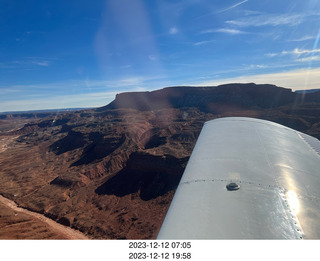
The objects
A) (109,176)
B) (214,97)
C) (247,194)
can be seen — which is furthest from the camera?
(214,97)

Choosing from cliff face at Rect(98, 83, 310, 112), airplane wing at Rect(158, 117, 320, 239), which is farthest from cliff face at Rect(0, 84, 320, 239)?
cliff face at Rect(98, 83, 310, 112)

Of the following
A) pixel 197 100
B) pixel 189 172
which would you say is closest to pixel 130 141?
pixel 189 172

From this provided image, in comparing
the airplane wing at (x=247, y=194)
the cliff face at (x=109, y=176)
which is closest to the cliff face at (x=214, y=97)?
the cliff face at (x=109, y=176)

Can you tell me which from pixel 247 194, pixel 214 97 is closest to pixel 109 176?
pixel 247 194

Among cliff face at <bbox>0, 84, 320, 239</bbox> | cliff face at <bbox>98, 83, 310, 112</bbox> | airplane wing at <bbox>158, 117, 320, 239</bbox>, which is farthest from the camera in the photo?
cliff face at <bbox>98, 83, 310, 112</bbox>

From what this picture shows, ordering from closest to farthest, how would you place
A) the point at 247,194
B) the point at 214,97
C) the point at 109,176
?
1. the point at 247,194
2. the point at 109,176
3. the point at 214,97

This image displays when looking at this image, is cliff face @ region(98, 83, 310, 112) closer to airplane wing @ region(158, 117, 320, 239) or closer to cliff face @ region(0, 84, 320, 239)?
cliff face @ region(0, 84, 320, 239)

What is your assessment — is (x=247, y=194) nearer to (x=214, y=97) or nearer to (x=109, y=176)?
(x=109, y=176)

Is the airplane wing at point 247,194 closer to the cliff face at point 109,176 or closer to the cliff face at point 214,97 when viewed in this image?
the cliff face at point 109,176

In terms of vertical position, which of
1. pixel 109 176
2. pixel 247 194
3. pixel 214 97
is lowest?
pixel 109 176
